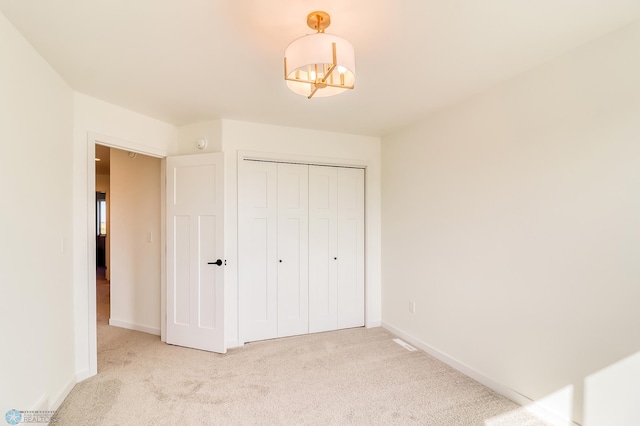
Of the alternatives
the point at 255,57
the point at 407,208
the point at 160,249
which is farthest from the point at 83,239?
the point at 407,208

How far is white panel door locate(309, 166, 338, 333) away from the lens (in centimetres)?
361

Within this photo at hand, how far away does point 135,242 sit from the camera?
11.9 feet

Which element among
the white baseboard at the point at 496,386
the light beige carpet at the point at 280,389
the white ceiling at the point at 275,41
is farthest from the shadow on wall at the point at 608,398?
the white ceiling at the point at 275,41

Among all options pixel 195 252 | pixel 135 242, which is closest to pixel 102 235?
pixel 135 242

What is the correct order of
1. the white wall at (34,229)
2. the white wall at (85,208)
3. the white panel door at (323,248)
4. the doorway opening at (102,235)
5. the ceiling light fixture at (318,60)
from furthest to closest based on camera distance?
the doorway opening at (102,235), the white panel door at (323,248), the white wall at (85,208), the white wall at (34,229), the ceiling light fixture at (318,60)

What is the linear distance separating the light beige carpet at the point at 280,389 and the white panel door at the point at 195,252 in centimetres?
22

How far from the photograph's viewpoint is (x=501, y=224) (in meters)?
2.33

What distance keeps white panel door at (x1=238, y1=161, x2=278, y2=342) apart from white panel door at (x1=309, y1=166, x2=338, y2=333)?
1.46 ft

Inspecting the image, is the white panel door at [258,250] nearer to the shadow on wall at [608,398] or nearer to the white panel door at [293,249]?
the white panel door at [293,249]

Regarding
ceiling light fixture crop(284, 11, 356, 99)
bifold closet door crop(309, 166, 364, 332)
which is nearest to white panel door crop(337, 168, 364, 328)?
bifold closet door crop(309, 166, 364, 332)

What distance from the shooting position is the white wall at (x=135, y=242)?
3516mm

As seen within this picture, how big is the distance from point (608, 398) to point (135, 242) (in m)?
4.41

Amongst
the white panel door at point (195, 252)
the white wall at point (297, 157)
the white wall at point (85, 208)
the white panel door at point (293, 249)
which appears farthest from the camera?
the white panel door at point (293, 249)

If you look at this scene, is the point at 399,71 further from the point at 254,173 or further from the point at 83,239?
the point at 83,239
